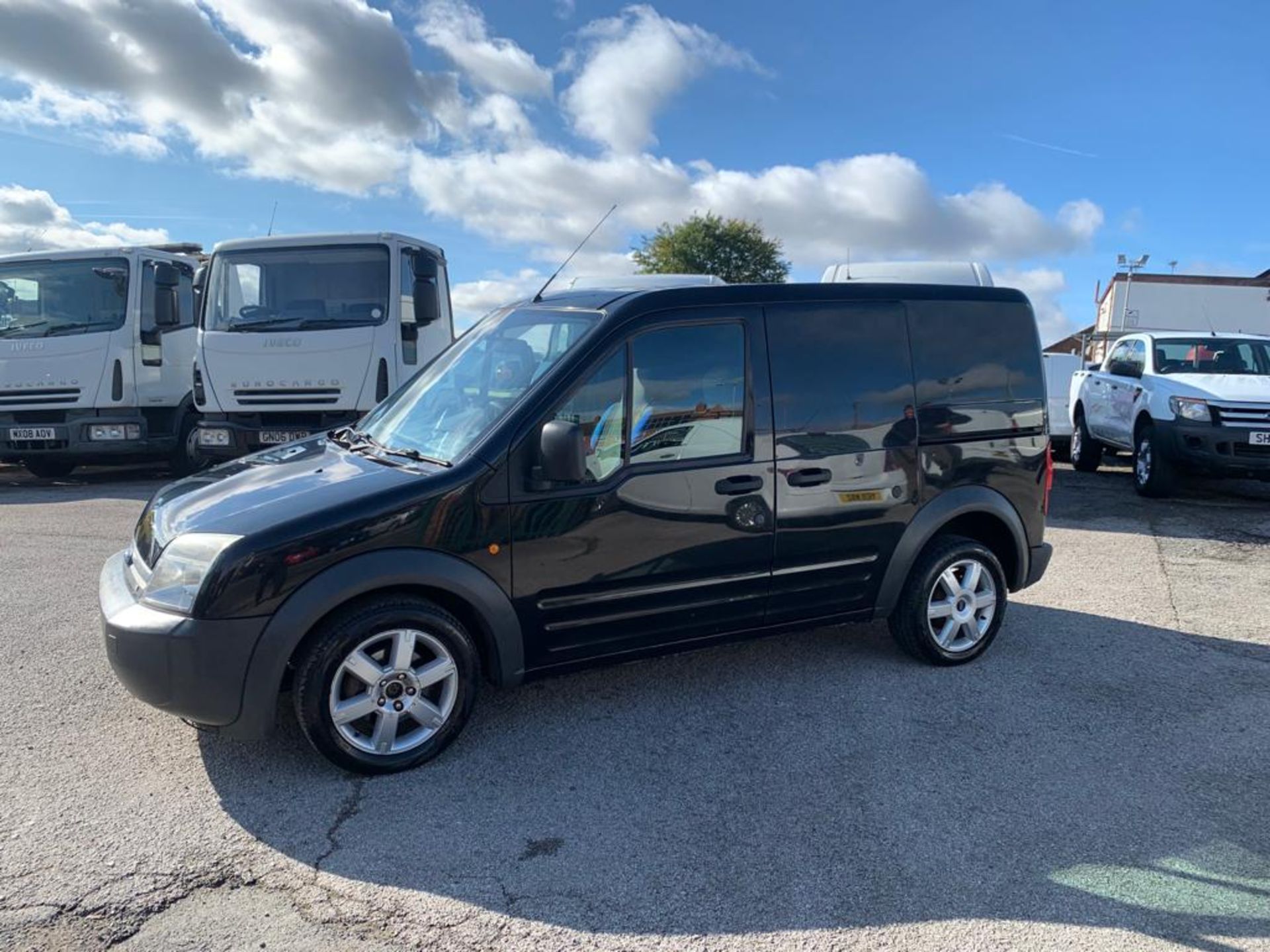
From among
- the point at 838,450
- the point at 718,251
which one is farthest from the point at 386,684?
the point at 718,251

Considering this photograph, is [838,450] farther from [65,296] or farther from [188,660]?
[65,296]

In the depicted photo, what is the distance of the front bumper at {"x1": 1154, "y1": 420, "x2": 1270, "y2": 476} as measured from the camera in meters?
9.08

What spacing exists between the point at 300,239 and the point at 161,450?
12.8 feet

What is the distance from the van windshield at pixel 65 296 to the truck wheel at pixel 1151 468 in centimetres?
1202

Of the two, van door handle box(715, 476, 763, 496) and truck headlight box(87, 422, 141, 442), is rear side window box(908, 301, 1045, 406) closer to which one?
van door handle box(715, 476, 763, 496)

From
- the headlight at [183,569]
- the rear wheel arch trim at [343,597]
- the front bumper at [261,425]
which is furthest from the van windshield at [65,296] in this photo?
the rear wheel arch trim at [343,597]

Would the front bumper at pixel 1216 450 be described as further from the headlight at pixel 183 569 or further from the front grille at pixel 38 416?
the front grille at pixel 38 416

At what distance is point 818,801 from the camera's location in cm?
333

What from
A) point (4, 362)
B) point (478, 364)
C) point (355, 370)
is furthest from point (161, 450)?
point (478, 364)

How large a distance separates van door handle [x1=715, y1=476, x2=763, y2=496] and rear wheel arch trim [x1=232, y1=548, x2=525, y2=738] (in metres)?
1.06

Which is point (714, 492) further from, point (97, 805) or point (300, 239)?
point (300, 239)

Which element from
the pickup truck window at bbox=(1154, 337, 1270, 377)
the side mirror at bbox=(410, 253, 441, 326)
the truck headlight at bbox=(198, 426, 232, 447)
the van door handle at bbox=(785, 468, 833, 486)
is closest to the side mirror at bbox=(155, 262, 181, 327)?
the truck headlight at bbox=(198, 426, 232, 447)

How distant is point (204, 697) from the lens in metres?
3.20

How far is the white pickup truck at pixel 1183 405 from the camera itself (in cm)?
916
